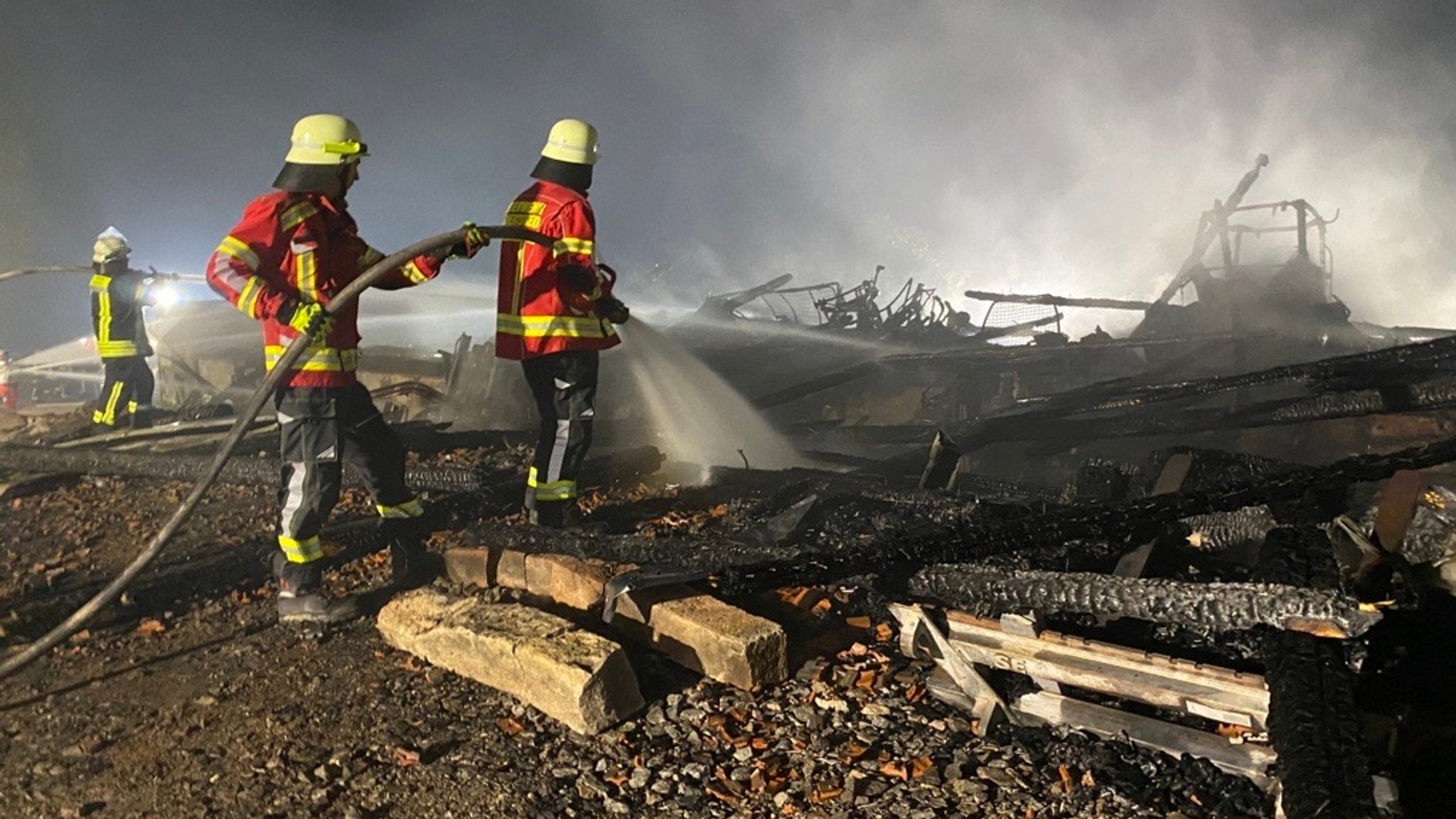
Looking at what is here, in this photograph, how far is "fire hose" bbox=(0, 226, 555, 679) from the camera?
3.09 metres

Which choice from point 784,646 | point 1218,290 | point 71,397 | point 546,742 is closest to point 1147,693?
point 784,646

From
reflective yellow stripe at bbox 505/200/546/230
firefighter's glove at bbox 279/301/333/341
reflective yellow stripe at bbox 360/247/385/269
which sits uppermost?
reflective yellow stripe at bbox 505/200/546/230

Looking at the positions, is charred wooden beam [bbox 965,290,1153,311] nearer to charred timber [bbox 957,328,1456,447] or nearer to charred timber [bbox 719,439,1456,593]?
charred timber [bbox 957,328,1456,447]

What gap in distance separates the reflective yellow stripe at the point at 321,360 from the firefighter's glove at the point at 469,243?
63 cm

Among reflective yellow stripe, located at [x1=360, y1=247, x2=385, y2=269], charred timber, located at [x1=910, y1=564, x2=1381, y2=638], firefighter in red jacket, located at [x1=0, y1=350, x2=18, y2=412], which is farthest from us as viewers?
firefighter in red jacket, located at [x1=0, y1=350, x2=18, y2=412]

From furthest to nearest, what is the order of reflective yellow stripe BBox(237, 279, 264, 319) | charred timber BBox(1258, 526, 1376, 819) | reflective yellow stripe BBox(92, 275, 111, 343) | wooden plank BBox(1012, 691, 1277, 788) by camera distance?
1. reflective yellow stripe BBox(92, 275, 111, 343)
2. reflective yellow stripe BBox(237, 279, 264, 319)
3. wooden plank BBox(1012, 691, 1277, 788)
4. charred timber BBox(1258, 526, 1376, 819)

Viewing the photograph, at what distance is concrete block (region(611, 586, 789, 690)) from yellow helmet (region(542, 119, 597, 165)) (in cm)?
237

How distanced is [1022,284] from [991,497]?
35390mm

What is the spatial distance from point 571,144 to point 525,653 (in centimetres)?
268

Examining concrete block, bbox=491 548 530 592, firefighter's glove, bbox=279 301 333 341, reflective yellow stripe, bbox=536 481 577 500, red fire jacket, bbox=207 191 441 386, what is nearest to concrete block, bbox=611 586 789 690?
concrete block, bbox=491 548 530 592

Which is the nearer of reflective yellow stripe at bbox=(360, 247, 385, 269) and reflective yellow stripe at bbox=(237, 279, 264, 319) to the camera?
reflective yellow stripe at bbox=(237, 279, 264, 319)

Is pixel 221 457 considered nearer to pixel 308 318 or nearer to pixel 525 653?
pixel 308 318

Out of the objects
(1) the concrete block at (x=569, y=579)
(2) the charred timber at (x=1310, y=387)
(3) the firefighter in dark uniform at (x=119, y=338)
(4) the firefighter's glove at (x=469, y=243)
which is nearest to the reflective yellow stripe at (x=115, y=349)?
(3) the firefighter in dark uniform at (x=119, y=338)

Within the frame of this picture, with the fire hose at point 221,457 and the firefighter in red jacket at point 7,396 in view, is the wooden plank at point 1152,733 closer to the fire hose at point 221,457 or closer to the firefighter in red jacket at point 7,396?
the fire hose at point 221,457
